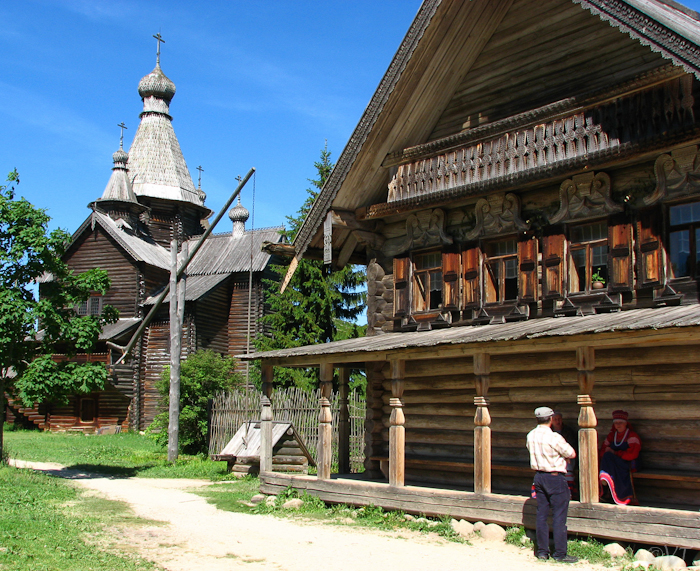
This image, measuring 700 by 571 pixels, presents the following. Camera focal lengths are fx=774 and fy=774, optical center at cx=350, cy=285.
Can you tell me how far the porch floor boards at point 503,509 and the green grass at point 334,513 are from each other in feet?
0.48

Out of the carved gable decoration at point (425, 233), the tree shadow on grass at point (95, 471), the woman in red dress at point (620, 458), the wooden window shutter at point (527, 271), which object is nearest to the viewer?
the woman in red dress at point (620, 458)

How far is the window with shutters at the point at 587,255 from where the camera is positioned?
43.3 ft

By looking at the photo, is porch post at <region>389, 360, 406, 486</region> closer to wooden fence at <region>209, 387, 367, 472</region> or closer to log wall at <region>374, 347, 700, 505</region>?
log wall at <region>374, 347, 700, 505</region>

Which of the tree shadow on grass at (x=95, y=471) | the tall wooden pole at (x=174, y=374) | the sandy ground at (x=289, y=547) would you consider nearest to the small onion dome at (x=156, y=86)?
the tall wooden pole at (x=174, y=374)

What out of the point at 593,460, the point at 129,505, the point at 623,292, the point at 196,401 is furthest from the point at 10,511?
the point at 196,401

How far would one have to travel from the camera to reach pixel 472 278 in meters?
14.9

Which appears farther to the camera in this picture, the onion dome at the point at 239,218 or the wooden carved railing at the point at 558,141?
the onion dome at the point at 239,218

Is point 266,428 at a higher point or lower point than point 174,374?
lower

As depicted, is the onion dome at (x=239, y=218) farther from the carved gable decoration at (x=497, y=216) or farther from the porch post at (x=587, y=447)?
the porch post at (x=587, y=447)

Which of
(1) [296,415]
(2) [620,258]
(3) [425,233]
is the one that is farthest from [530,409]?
(1) [296,415]

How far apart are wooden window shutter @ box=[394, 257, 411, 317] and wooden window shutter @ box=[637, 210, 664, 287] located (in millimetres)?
4991

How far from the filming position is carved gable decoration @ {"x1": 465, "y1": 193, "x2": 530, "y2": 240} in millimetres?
14398

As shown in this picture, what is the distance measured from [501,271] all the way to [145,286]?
29148 mm

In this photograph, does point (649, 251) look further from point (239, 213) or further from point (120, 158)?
point (120, 158)
